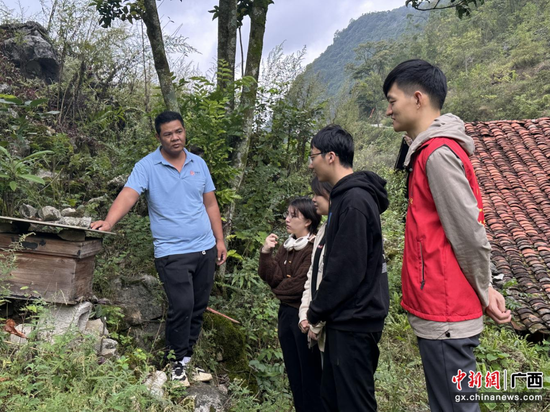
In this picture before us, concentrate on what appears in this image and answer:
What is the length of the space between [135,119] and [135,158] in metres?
2.29

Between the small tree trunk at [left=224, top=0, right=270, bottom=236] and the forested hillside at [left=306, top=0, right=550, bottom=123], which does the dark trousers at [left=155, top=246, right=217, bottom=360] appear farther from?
the forested hillside at [left=306, top=0, right=550, bottom=123]

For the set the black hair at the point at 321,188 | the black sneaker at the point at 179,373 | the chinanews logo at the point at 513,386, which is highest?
the black hair at the point at 321,188

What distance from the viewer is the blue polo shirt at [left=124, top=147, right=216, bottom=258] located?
3.41 metres

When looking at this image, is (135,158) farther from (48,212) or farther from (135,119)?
(135,119)

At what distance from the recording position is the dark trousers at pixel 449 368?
1.77 metres

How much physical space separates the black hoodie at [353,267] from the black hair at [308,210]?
2.86ft

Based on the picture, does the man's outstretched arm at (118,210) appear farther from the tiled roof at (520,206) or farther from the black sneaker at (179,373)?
the tiled roof at (520,206)

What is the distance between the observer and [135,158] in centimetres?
477

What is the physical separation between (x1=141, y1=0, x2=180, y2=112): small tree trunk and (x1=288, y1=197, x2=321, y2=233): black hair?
215 centimetres

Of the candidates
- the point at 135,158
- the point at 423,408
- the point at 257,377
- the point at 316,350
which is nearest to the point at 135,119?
the point at 135,158

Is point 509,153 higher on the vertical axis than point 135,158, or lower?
higher

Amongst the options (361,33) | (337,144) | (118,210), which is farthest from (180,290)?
(361,33)

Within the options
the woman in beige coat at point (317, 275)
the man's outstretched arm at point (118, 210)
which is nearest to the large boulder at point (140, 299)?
the man's outstretched arm at point (118, 210)

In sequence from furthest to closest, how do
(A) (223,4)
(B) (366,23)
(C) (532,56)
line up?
(B) (366,23)
(C) (532,56)
(A) (223,4)
